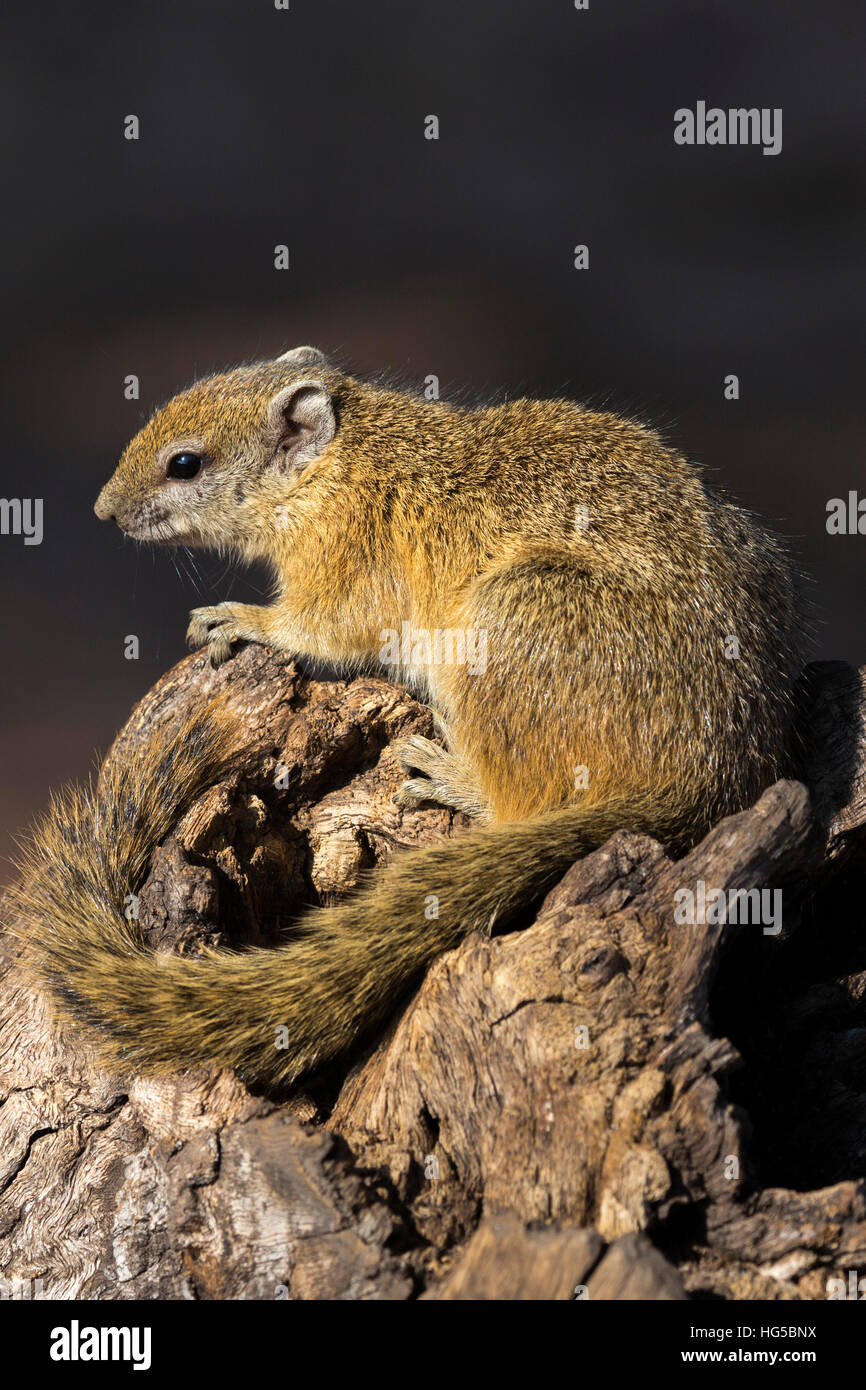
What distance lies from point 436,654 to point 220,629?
836 mm

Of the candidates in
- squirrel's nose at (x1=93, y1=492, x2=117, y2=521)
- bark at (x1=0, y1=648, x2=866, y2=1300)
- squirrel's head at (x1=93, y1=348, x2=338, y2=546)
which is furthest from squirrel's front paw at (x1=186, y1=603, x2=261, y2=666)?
bark at (x1=0, y1=648, x2=866, y2=1300)

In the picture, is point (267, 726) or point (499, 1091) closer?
point (499, 1091)

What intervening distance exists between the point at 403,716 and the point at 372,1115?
1.37 metres

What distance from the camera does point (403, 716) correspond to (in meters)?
3.65

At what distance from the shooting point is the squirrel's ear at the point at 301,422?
13.4 feet

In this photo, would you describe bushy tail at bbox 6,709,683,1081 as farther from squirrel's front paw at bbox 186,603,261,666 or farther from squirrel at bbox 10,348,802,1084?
squirrel's front paw at bbox 186,603,261,666

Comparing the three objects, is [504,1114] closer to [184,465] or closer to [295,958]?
[295,958]

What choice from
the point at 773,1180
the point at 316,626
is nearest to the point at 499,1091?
the point at 773,1180

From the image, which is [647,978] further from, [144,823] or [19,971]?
[19,971]

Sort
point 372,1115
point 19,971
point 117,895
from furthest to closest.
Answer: point 19,971, point 117,895, point 372,1115

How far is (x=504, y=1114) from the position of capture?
93.9 inches

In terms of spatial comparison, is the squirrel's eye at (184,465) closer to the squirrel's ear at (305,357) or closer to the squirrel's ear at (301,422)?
the squirrel's ear at (301,422)

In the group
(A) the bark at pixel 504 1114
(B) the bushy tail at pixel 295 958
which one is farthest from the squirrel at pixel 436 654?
(A) the bark at pixel 504 1114

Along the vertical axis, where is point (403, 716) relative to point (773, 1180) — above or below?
above
